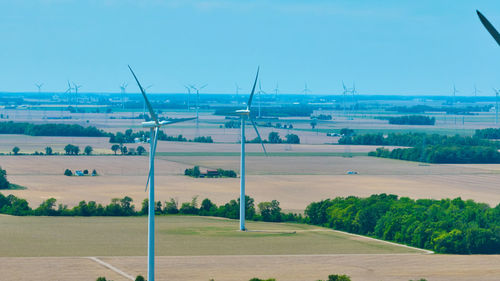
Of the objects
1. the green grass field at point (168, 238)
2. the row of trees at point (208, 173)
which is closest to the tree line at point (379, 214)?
the green grass field at point (168, 238)

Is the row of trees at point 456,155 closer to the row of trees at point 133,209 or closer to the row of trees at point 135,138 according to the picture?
the row of trees at point 135,138

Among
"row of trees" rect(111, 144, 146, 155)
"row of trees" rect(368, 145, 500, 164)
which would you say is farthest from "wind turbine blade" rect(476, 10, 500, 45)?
"row of trees" rect(111, 144, 146, 155)

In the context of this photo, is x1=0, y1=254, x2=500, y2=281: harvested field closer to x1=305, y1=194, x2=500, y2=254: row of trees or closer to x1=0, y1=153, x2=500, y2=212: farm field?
x1=305, y1=194, x2=500, y2=254: row of trees

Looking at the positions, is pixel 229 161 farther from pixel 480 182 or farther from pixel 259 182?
pixel 480 182

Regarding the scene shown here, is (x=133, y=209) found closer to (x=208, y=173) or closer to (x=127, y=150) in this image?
(x=208, y=173)

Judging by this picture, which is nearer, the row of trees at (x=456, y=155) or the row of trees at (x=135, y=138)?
the row of trees at (x=456, y=155)
